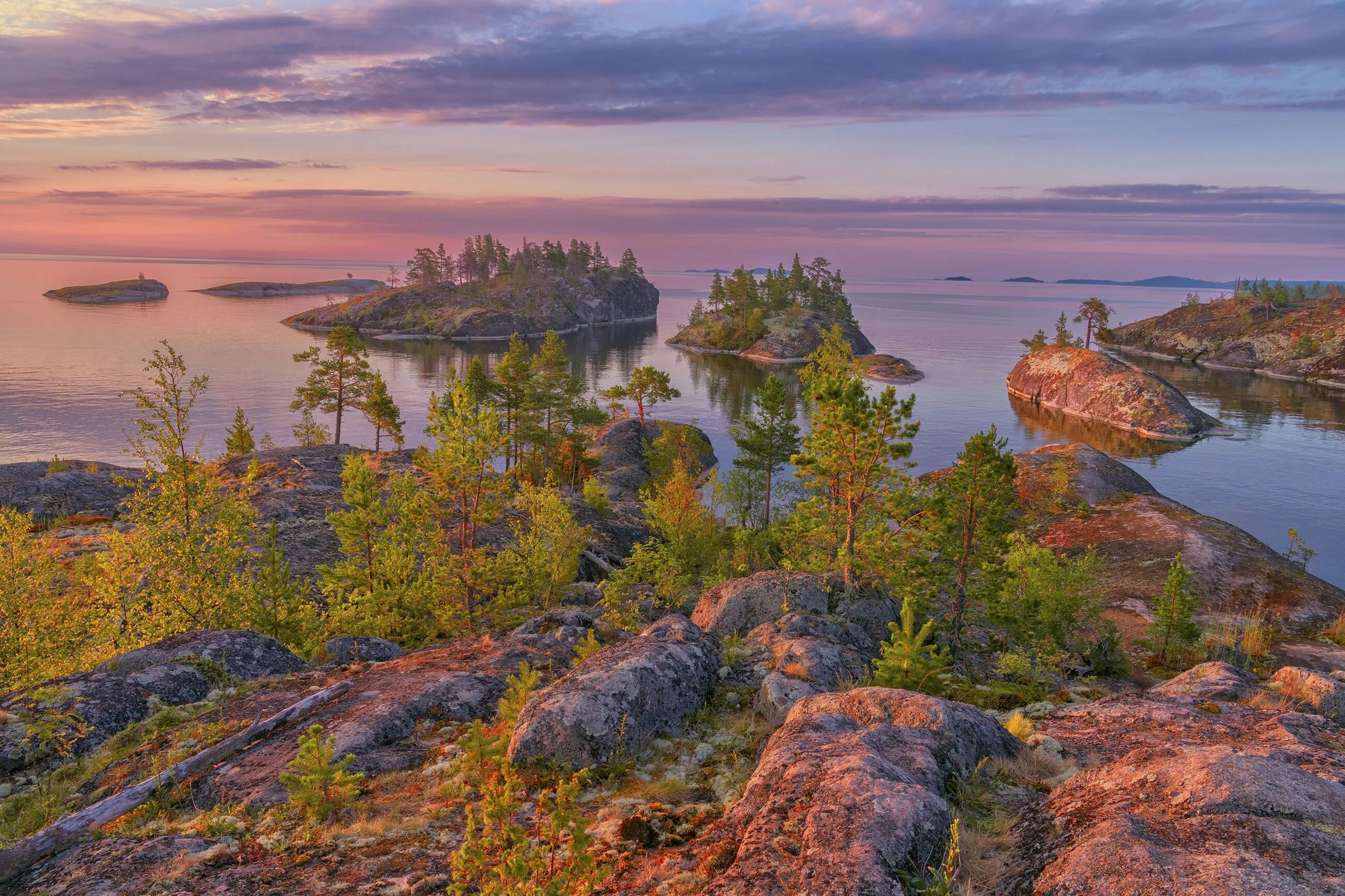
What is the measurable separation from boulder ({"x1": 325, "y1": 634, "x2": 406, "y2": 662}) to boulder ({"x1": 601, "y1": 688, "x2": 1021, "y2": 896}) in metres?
12.0

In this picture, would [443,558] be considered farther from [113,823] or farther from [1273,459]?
[1273,459]

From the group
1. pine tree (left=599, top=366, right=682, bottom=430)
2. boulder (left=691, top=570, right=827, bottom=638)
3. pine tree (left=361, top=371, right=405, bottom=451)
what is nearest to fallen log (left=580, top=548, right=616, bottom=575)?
boulder (left=691, top=570, right=827, bottom=638)

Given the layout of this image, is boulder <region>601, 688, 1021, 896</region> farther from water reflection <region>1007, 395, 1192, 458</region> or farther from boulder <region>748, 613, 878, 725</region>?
water reflection <region>1007, 395, 1192, 458</region>

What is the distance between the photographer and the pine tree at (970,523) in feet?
81.3

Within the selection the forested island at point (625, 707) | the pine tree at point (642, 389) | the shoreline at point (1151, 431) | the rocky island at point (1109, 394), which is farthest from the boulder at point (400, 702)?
the rocky island at point (1109, 394)

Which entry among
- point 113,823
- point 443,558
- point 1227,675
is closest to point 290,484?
point 443,558

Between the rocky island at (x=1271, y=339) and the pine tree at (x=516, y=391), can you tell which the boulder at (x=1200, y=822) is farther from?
the rocky island at (x=1271, y=339)

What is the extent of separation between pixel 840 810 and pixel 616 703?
219 inches

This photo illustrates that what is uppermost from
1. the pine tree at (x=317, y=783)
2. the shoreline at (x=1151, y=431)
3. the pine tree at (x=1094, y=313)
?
the pine tree at (x=1094, y=313)

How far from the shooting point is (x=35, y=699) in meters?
13.4

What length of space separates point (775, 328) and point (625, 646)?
178836mm

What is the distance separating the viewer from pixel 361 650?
58.6 ft

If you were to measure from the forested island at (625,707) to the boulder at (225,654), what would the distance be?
8 centimetres

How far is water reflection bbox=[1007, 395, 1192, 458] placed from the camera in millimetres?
93938
